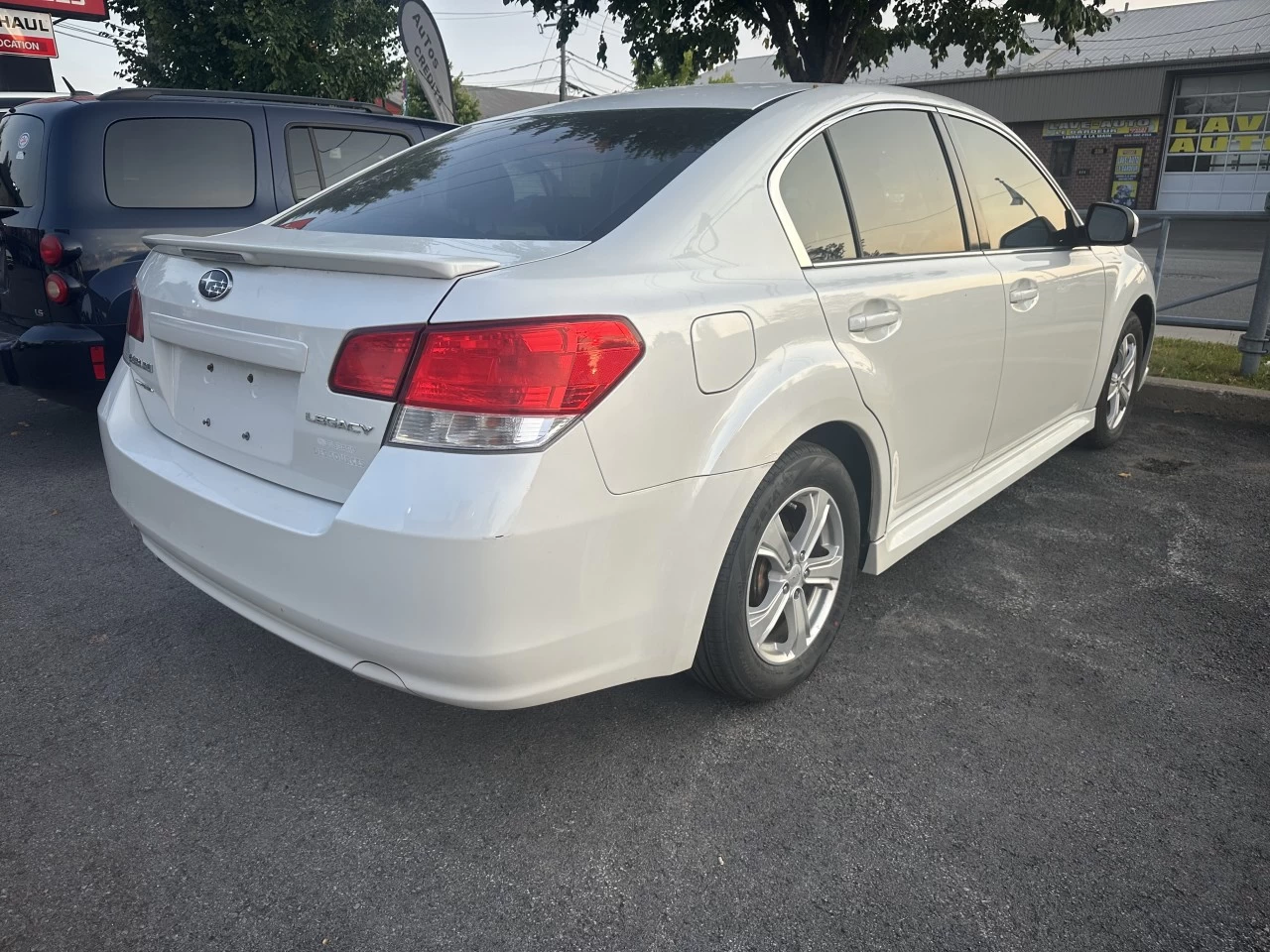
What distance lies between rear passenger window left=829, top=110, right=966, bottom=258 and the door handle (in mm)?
185

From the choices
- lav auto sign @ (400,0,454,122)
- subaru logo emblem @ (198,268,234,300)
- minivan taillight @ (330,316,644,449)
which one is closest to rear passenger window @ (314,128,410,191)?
lav auto sign @ (400,0,454,122)

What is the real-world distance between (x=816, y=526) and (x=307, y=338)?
140 cm

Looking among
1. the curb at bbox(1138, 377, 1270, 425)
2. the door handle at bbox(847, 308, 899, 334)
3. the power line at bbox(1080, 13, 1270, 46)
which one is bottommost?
the curb at bbox(1138, 377, 1270, 425)

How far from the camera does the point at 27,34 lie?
16.2 meters

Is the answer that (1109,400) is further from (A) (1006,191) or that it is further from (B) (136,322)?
(B) (136,322)

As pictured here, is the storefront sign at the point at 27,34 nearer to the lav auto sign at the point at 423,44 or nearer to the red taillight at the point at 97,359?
the lav auto sign at the point at 423,44

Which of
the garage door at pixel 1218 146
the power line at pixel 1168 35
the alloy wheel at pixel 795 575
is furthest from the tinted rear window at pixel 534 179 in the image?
the power line at pixel 1168 35

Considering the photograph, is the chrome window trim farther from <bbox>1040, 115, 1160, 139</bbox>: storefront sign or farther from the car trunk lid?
<bbox>1040, 115, 1160, 139</bbox>: storefront sign

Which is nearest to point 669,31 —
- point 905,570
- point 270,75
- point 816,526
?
point 270,75

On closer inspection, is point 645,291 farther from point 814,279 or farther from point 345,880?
point 345,880

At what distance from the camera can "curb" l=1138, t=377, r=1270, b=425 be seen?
5.62 metres

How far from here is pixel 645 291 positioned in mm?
2027

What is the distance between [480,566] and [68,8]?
764 inches

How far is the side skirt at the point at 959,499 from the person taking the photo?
2932 millimetres
